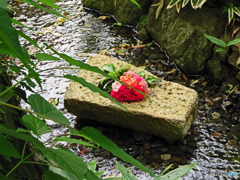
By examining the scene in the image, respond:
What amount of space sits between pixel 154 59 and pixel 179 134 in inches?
65.4

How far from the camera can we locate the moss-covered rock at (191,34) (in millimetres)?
3914

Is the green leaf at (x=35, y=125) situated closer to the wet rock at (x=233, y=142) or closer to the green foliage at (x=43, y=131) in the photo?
the green foliage at (x=43, y=131)

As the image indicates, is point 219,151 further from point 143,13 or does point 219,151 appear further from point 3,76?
point 143,13

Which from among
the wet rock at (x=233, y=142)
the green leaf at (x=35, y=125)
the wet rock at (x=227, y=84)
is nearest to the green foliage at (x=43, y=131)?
the green leaf at (x=35, y=125)

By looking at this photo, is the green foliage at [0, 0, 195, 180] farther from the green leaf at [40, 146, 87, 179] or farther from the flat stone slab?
the flat stone slab

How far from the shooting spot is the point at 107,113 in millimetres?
3121

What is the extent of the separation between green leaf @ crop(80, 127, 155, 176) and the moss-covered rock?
3.59 metres

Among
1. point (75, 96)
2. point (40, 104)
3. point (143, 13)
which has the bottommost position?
point (75, 96)

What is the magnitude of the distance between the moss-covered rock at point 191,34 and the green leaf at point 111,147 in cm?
359

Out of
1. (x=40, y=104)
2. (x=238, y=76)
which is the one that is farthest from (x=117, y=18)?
(x=40, y=104)

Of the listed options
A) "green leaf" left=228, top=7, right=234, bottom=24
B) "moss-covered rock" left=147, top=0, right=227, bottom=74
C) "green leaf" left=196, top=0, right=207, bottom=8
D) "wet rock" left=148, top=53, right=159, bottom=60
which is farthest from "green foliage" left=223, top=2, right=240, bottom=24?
"wet rock" left=148, top=53, right=159, bottom=60

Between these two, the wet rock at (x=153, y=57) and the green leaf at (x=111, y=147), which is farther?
the wet rock at (x=153, y=57)

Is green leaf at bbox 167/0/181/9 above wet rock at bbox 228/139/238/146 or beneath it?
above

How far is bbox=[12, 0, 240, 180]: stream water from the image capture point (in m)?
2.89
